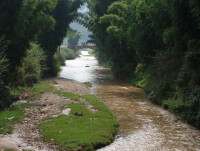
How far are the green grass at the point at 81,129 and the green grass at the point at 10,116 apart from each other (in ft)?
3.88

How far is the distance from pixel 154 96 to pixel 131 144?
902cm

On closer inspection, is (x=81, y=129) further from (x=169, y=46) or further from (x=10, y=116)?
(x=169, y=46)

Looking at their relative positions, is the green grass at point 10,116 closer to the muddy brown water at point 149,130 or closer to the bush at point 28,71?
the muddy brown water at point 149,130

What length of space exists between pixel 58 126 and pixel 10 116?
2.57m

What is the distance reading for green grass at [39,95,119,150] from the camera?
945 centimetres

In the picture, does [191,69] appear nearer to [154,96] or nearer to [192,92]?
Answer: [192,92]

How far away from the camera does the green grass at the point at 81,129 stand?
31.0ft

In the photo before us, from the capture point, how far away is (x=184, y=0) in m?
13.3

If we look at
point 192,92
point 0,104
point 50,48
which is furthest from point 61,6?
point 192,92

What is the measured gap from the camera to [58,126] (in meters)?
11.0

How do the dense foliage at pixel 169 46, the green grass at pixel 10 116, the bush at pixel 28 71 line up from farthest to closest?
the bush at pixel 28 71 < the dense foliage at pixel 169 46 < the green grass at pixel 10 116

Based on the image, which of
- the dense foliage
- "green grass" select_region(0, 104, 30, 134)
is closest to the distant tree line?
"green grass" select_region(0, 104, 30, 134)

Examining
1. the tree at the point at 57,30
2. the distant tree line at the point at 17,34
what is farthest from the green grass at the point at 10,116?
A: the tree at the point at 57,30

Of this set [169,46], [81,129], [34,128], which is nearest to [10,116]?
[34,128]
